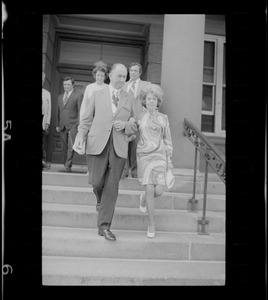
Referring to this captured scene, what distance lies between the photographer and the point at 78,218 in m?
3.45

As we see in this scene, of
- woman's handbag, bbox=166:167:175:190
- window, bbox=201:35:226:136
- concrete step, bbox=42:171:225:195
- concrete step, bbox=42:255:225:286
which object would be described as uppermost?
window, bbox=201:35:226:136

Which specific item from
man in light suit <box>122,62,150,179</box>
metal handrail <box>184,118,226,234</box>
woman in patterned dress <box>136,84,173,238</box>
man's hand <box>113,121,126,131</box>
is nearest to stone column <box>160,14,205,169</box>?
metal handrail <box>184,118,226,234</box>

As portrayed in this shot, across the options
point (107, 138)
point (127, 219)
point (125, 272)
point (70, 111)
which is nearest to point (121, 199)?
point (127, 219)

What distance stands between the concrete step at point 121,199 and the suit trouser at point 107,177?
2.53ft

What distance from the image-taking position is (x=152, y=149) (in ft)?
10.6

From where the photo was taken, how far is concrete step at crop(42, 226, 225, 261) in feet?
10.0

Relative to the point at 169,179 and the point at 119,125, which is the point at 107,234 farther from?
the point at 119,125

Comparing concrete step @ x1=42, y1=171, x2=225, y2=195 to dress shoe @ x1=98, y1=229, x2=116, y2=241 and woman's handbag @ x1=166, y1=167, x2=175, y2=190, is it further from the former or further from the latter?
dress shoe @ x1=98, y1=229, x2=116, y2=241

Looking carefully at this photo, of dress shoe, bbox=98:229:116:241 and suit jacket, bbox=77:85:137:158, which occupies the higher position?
suit jacket, bbox=77:85:137:158

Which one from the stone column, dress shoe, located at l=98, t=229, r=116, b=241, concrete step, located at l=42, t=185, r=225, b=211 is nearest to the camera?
dress shoe, located at l=98, t=229, r=116, b=241
